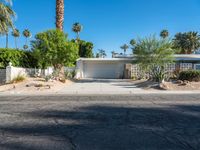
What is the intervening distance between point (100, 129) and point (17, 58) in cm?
2343

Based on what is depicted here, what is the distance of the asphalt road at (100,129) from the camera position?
653 centimetres

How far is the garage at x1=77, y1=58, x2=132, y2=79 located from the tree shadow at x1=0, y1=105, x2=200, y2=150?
112ft

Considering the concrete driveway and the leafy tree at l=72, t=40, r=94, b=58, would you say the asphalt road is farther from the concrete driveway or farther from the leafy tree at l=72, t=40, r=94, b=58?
the leafy tree at l=72, t=40, r=94, b=58

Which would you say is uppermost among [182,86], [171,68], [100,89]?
[171,68]

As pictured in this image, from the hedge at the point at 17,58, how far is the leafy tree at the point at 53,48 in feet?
3.93

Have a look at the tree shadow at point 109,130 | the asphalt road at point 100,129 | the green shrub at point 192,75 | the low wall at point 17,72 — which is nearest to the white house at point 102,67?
the low wall at point 17,72

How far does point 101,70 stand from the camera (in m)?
46.4

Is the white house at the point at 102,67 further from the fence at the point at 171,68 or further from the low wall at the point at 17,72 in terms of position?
the low wall at the point at 17,72

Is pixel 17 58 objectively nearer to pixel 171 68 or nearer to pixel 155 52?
pixel 155 52

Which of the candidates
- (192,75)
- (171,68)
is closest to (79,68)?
(171,68)

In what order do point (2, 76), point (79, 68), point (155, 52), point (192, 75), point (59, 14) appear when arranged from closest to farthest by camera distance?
point (192, 75) < point (2, 76) < point (155, 52) < point (59, 14) < point (79, 68)

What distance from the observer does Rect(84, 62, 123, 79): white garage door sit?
45844mm

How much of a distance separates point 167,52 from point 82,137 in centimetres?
2513

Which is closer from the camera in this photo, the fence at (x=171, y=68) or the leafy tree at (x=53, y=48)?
the leafy tree at (x=53, y=48)
